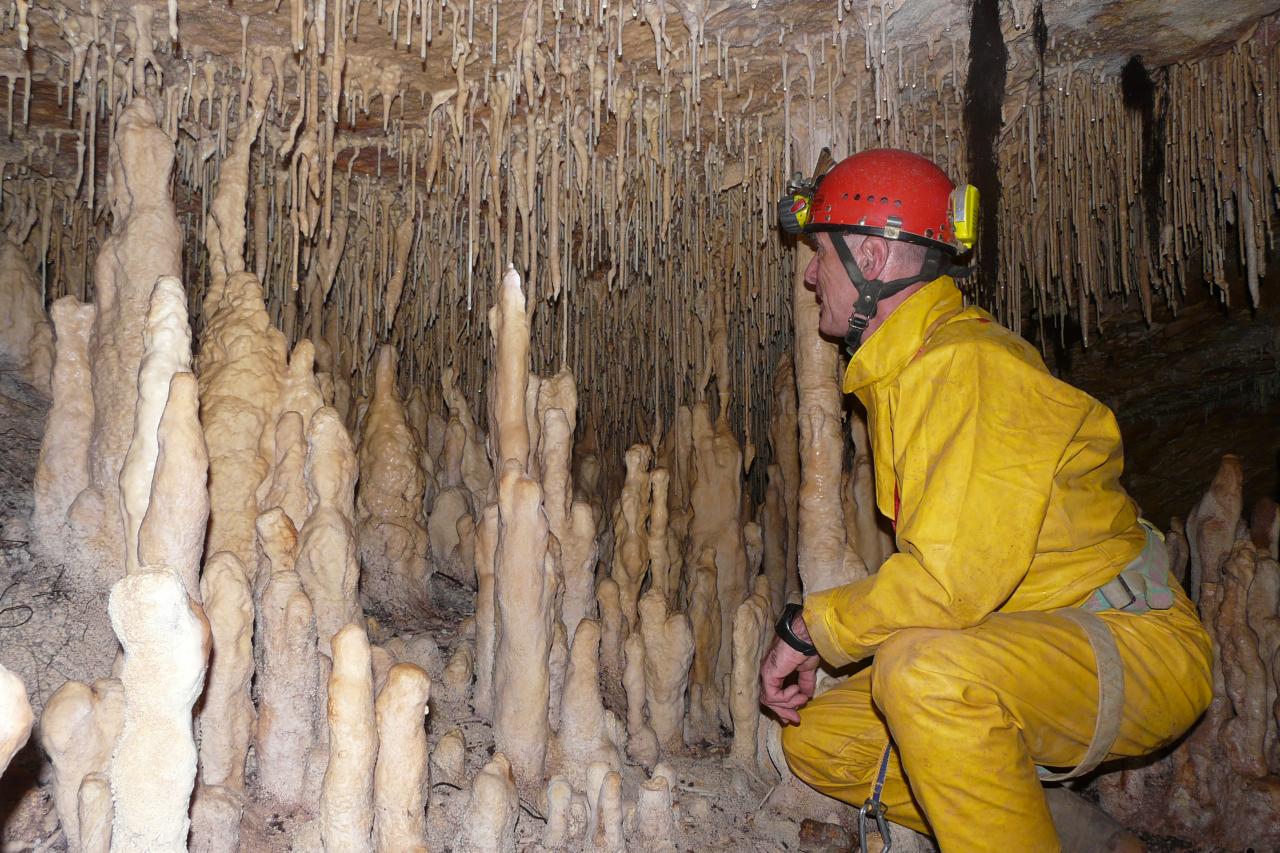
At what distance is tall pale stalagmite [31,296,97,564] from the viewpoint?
3.43 meters

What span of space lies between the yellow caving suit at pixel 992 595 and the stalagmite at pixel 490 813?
0.95m

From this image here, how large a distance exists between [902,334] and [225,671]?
81.5 inches

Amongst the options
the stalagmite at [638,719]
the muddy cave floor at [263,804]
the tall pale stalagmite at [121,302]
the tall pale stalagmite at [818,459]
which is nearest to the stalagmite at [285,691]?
the muddy cave floor at [263,804]

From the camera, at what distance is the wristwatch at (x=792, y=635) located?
9.07 ft

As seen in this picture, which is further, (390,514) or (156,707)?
(390,514)

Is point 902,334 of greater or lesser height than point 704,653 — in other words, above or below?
above

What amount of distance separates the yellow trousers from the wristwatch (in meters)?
0.25

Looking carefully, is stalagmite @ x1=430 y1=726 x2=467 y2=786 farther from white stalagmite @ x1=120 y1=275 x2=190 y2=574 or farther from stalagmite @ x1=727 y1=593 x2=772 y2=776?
stalagmite @ x1=727 y1=593 x2=772 y2=776

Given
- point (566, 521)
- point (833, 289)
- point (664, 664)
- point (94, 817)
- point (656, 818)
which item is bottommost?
point (656, 818)

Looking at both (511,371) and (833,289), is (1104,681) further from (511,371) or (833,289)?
(511,371)

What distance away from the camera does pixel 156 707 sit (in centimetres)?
180

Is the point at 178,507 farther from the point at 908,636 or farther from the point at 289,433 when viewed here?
the point at 908,636

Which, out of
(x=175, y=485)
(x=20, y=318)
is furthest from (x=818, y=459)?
(x=20, y=318)

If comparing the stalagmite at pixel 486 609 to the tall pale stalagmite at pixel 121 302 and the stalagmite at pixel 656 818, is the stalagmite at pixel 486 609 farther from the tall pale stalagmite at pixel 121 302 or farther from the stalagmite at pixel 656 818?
the tall pale stalagmite at pixel 121 302
